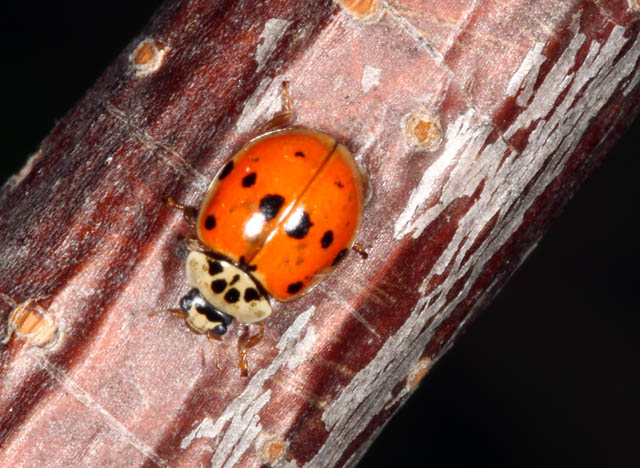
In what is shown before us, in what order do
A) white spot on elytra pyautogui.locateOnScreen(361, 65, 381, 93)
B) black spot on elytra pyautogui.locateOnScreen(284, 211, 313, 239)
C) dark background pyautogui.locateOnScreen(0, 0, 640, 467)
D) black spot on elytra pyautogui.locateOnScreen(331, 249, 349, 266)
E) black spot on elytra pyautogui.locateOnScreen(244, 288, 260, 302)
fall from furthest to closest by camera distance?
dark background pyautogui.locateOnScreen(0, 0, 640, 467) → black spot on elytra pyautogui.locateOnScreen(244, 288, 260, 302) → black spot on elytra pyautogui.locateOnScreen(284, 211, 313, 239) → black spot on elytra pyautogui.locateOnScreen(331, 249, 349, 266) → white spot on elytra pyautogui.locateOnScreen(361, 65, 381, 93)

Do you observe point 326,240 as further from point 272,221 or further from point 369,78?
point 369,78

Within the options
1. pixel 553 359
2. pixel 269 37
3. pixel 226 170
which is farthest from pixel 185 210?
pixel 553 359

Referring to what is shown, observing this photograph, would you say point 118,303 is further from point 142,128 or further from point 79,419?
point 142,128

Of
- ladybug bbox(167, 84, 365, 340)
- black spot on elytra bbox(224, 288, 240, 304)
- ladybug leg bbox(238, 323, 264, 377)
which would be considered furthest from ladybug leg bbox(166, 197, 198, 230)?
black spot on elytra bbox(224, 288, 240, 304)

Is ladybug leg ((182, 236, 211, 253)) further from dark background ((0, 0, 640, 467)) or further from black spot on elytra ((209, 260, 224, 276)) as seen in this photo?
dark background ((0, 0, 640, 467))

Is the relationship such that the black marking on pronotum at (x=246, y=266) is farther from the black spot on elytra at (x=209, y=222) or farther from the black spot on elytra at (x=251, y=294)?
the black spot on elytra at (x=209, y=222)

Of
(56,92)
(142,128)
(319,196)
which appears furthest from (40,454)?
(56,92)

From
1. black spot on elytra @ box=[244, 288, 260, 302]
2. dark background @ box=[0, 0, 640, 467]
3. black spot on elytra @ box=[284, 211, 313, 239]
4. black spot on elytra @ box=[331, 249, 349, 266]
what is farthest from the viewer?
dark background @ box=[0, 0, 640, 467]
